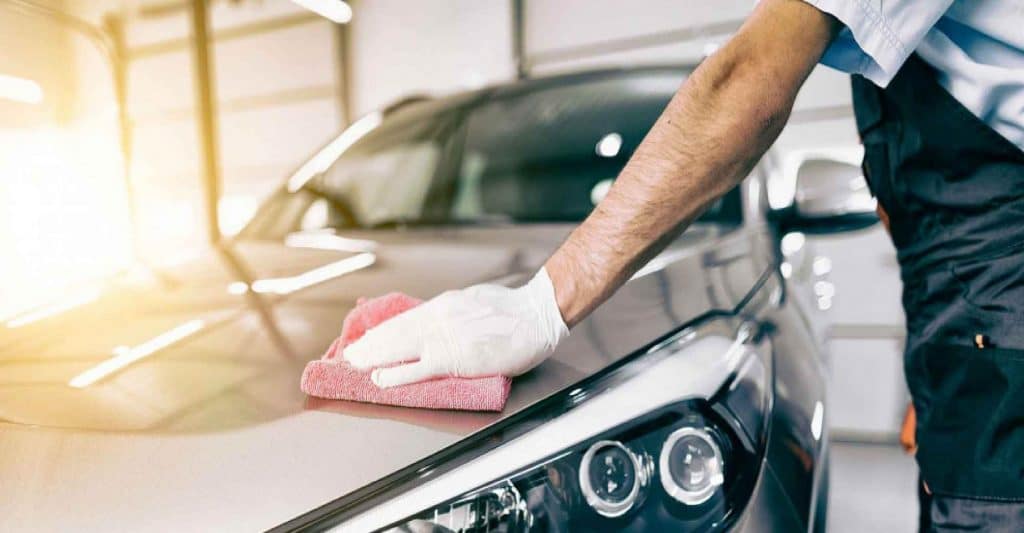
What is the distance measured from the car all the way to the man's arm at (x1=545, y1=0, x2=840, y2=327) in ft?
0.39

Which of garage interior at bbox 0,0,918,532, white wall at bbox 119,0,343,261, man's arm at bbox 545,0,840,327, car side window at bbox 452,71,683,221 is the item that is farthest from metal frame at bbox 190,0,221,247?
man's arm at bbox 545,0,840,327

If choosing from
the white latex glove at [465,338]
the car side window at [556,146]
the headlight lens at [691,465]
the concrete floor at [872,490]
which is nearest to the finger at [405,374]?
the white latex glove at [465,338]

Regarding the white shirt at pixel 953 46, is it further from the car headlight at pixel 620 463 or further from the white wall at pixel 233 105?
the white wall at pixel 233 105

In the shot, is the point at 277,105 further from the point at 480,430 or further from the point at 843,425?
the point at 480,430

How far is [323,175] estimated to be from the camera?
5.55ft

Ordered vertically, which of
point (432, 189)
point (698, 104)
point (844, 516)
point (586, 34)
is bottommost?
point (844, 516)

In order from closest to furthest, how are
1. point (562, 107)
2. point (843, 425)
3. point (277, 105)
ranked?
point (562, 107)
point (843, 425)
point (277, 105)

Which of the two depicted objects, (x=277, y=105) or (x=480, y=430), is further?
(x=277, y=105)

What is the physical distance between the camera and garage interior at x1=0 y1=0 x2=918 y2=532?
3406mm

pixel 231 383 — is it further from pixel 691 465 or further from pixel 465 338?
pixel 691 465

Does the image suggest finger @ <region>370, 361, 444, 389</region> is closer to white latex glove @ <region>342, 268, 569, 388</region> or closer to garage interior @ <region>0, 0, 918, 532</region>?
white latex glove @ <region>342, 268, 569, 388</region>

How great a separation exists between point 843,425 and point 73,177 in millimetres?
7452

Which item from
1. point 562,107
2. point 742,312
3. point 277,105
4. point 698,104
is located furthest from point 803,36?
point 277,105

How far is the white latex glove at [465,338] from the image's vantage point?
2.24 feet
